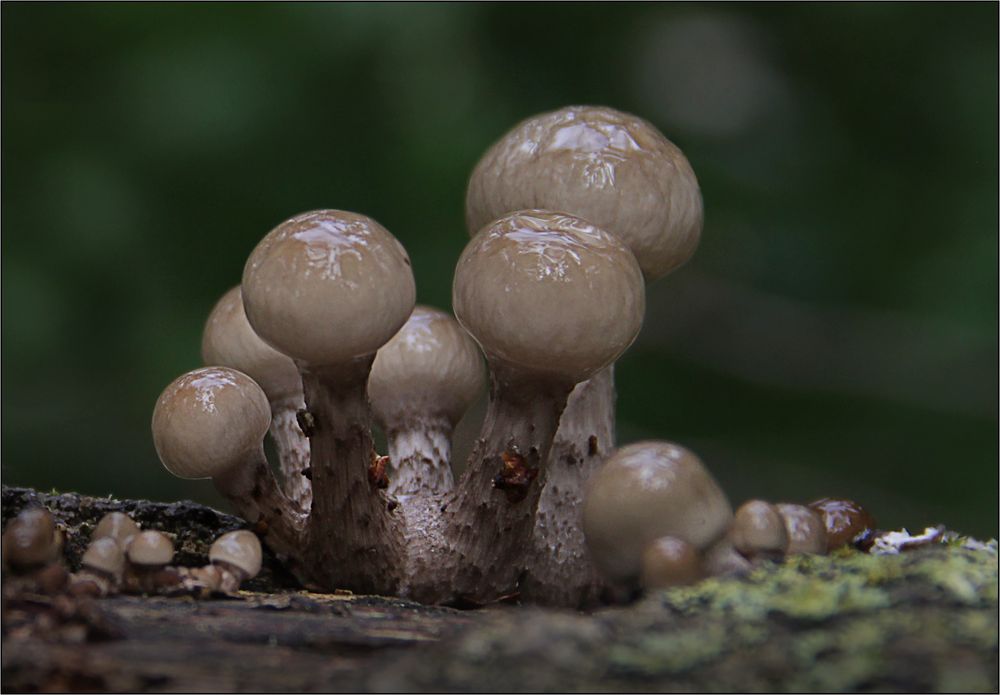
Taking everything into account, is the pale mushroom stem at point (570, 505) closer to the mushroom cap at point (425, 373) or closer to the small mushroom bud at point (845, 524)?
the mushroom cap at point (425, 373)

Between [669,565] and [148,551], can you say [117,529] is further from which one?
[669,565]

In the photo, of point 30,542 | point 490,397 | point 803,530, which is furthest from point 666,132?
point 30,542

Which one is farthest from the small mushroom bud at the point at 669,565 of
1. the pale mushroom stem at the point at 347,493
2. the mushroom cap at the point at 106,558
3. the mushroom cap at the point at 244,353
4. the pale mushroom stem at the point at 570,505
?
the mushroom cap at the point at 244,353

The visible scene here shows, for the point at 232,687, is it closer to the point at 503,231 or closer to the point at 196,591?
the point at 196,591

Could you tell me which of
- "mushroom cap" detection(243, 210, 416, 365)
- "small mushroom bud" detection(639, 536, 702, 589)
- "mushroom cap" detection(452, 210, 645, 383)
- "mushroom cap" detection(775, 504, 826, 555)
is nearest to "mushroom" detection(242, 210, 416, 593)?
"mushroom cap" detection(243, 210, 416, 365)

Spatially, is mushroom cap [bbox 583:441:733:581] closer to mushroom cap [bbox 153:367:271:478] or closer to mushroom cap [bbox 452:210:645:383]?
mushroom cap [bbox 452:210:645:383]

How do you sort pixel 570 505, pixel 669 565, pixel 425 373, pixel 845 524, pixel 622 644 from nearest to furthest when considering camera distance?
pixel 622 644 < pixel 669 565 < pixel 845 524 < pixel 570 505 < pixel 425 373
